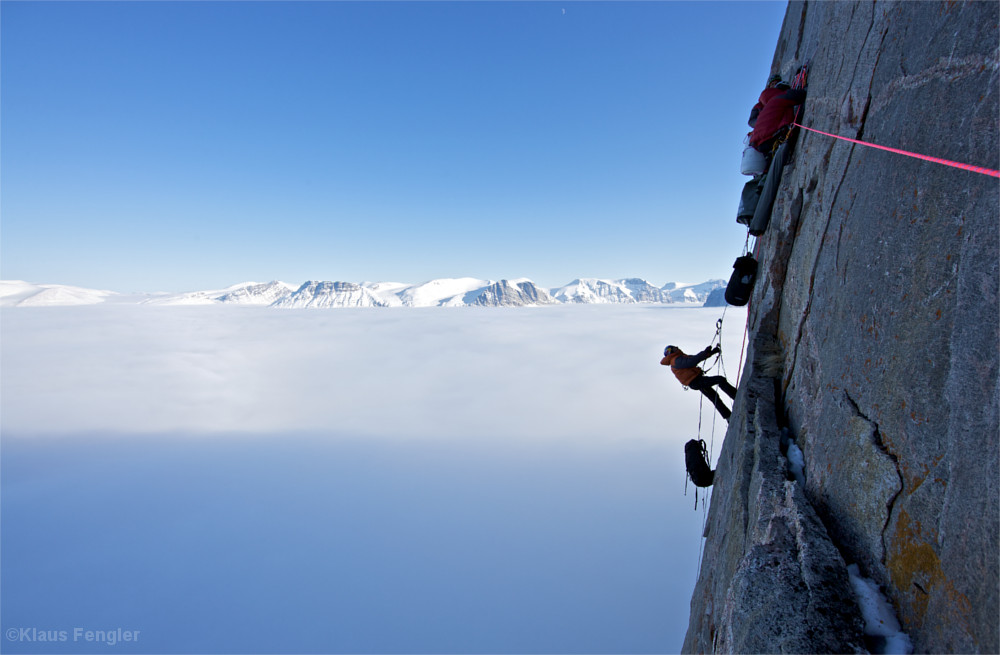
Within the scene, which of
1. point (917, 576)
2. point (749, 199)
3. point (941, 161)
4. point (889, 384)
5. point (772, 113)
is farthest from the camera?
point (749, 199)

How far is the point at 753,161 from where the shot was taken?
227 inches

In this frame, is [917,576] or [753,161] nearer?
[917,576]

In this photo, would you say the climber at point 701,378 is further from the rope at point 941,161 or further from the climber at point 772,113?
the rope at point 941,161

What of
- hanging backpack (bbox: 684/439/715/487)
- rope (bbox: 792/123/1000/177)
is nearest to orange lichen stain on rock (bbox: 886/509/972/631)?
rope (bbox: 792/123/1000/177)

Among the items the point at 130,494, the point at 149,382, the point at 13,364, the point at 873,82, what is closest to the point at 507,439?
the point at 130,494

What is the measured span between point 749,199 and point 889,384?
4.39m

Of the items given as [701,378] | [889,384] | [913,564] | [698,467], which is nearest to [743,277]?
[701,378]

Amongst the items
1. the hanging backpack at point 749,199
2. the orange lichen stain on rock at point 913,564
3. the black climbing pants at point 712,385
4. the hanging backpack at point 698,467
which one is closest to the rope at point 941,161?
the orange lichen stain on rock at point 913,564

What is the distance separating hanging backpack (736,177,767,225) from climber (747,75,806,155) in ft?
1.44

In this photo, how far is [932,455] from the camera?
2066mm

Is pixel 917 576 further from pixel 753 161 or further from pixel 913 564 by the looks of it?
pixel 753 161

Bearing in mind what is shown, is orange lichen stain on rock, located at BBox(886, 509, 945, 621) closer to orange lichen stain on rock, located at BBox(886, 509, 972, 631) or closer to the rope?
orange lichen stain on rock, located at BBox(886, 509, 972, 631)

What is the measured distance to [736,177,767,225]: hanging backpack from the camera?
5867 mm

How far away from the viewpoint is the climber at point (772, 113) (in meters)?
5.03
